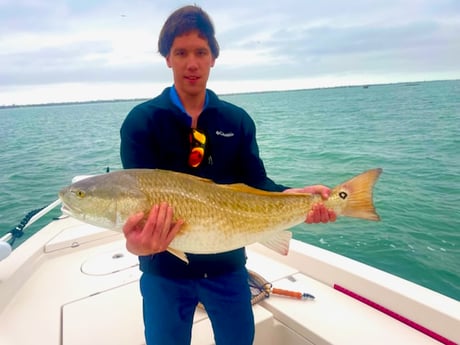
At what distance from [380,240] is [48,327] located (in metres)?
7.86

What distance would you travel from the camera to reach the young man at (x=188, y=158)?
2.39 m

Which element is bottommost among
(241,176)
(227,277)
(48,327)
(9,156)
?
(9,156)

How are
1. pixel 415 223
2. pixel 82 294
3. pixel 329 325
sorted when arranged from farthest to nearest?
pixel 415 223 < pixel 82 294 < pixel 329 325

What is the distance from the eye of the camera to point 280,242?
258 cm

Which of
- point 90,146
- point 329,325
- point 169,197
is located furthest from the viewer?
point 90,146

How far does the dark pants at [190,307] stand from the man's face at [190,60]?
1432 mm

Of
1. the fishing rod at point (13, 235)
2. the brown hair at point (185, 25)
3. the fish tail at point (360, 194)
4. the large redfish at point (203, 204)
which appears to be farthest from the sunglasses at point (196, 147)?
the fishing rod at point (13, 235)

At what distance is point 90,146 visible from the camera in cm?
2789

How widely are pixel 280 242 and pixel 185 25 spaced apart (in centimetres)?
174

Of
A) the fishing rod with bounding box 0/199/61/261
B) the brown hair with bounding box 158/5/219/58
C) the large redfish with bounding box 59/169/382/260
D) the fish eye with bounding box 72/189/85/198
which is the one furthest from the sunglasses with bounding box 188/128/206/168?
the fishing rod with bounding box 0/199/61/261

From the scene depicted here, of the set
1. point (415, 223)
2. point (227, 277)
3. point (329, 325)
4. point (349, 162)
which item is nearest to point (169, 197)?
point (227, 277)

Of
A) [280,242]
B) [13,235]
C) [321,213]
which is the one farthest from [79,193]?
[13,235]

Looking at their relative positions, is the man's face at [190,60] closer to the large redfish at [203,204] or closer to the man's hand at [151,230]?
the large redfish at [203,204]

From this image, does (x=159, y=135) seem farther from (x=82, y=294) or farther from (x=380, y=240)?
(x=380, y=240)
